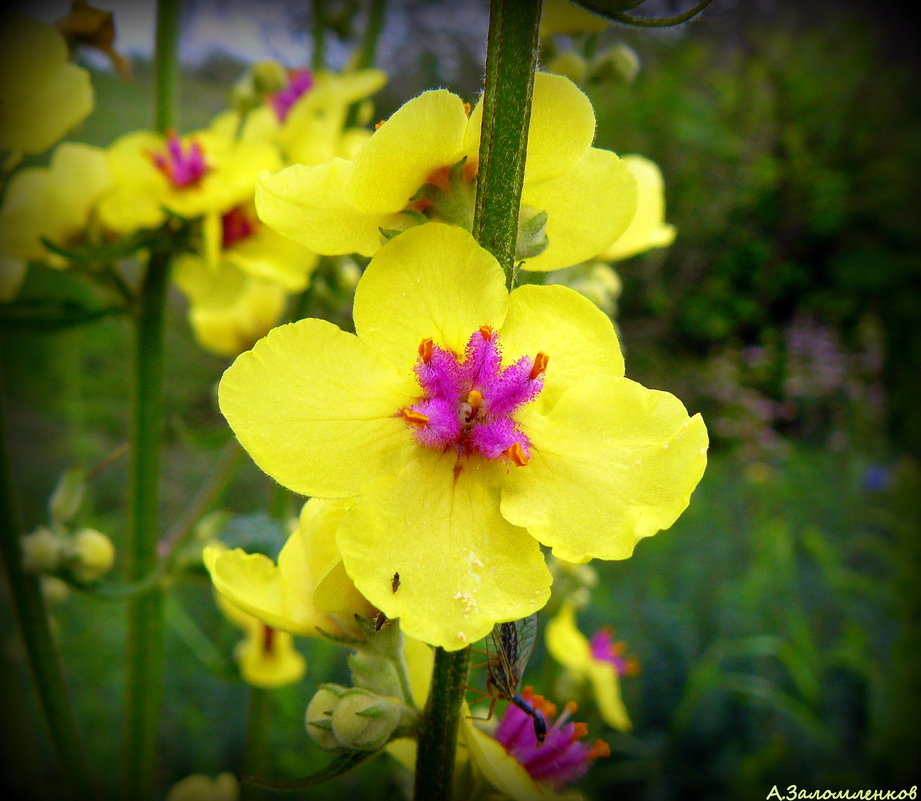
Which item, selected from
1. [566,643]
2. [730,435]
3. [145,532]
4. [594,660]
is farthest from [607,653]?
[730,435]

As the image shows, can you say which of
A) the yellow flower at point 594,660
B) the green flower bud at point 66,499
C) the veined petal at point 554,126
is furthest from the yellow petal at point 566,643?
the veined petal at point 554,126

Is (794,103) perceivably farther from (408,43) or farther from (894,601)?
(894,601)

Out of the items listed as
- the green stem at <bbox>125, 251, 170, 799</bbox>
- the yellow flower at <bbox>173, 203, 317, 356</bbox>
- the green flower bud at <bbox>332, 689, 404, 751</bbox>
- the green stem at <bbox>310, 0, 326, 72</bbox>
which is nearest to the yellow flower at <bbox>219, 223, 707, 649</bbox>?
the green flower bud at <bbox>332, 689, 404, 751</bbox>

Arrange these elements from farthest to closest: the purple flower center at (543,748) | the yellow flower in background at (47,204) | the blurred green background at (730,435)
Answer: the blurred green background at (730,435) → the yellow flower in background at (47,204) → the purple flower center at (543,748)

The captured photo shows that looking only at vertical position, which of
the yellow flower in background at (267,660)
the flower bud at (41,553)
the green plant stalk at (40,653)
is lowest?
the yellow flower in background at (267,660)

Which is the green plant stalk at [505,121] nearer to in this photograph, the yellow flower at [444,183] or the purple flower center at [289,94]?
the yellow flower at [444,183]

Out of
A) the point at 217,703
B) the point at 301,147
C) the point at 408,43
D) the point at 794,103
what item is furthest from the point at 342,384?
the point at 794,103

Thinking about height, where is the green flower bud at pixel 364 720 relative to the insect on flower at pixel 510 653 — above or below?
below
